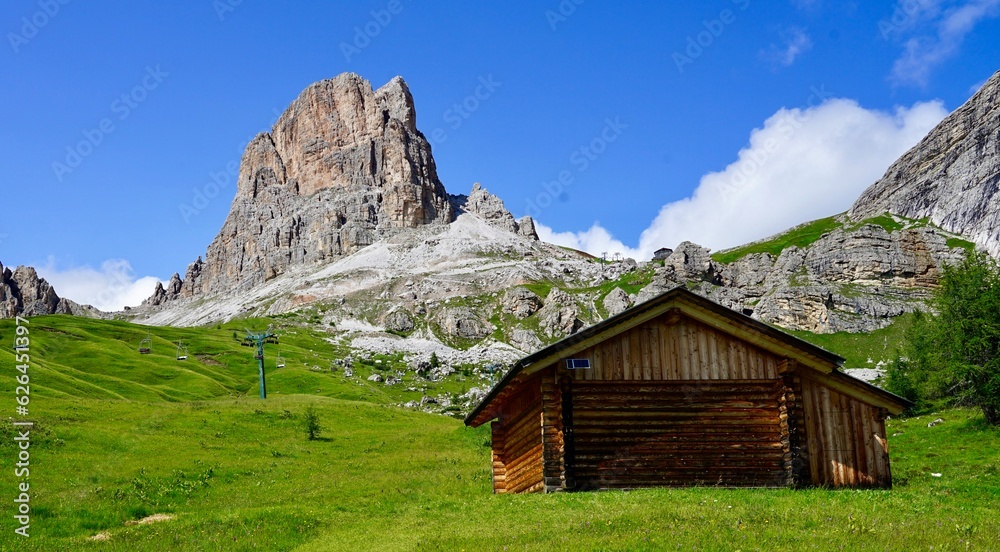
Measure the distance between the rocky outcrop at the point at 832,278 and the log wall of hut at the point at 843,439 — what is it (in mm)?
139929

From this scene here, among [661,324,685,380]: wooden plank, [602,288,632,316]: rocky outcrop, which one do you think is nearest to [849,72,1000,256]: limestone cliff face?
[602,288,632,316]: rocky outcrop

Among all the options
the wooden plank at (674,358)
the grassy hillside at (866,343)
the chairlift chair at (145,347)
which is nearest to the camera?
the wooden plank at (674,358)

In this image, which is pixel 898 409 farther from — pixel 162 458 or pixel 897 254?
pixel 897 254

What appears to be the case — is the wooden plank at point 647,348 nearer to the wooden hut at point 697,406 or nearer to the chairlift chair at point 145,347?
the wooden hut at point 697,406

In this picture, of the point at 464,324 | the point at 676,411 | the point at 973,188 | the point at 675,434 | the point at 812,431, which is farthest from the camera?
the point at 464,324

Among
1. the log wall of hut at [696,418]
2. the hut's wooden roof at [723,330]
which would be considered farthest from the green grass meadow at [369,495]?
the hut's wooden roof at [723,330]

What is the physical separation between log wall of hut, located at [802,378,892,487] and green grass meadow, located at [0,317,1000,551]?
1.09 m

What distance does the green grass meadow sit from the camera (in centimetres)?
1399

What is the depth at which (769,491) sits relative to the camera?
19609 mm

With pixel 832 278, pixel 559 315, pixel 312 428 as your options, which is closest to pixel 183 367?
pixel 312 428

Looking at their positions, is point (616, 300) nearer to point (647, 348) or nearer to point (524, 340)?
point (524, 340)

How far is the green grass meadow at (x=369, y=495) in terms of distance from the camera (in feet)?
45.9

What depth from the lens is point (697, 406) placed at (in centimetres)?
2186

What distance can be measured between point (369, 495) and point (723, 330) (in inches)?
539
